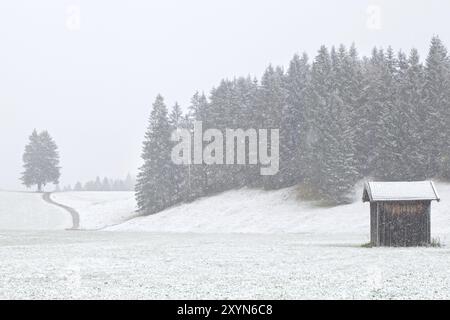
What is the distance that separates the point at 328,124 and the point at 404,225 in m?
33.1

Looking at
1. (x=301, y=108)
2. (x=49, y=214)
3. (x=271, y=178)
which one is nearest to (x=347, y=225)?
(x=271, y=178)

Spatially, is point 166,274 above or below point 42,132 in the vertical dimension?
below

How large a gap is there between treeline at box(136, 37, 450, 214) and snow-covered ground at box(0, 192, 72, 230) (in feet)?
36.8

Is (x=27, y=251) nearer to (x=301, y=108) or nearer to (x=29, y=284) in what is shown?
(x=29, y=284)

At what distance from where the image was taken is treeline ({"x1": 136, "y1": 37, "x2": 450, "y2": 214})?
209 feet

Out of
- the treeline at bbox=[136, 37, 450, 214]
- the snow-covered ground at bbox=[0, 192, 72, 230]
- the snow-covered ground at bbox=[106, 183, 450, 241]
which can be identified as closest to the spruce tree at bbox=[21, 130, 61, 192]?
the snow-covered ground at bbox=[0, 192, 72, 230]

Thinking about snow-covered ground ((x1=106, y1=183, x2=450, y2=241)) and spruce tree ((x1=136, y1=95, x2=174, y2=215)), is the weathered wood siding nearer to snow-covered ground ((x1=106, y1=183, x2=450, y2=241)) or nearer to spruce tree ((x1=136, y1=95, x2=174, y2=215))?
snow-covered ground ((x1=106, y1=183, x2=450, y2=241))

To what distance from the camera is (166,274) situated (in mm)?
21484

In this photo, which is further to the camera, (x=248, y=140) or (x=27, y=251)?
(x=248, y=140)

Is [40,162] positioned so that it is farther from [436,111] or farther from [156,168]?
[436,111]

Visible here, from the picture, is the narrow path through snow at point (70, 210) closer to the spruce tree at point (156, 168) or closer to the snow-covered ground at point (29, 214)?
the snow-covered ground at point (29, 214)

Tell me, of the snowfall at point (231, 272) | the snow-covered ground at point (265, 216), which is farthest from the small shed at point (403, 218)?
the snow-covered ground at point (265, 216)

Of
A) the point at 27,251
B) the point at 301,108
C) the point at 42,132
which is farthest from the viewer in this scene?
the point at 42,132
